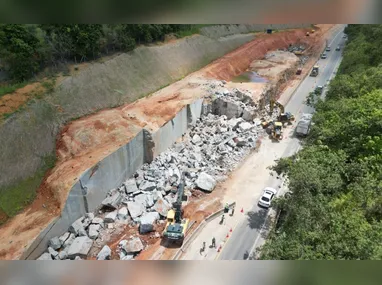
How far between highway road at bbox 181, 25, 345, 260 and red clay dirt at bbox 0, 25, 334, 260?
1.74 metres

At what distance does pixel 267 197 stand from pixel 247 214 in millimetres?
1689

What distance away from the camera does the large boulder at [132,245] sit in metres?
16.2

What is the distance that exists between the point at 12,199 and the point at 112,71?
15.0 m

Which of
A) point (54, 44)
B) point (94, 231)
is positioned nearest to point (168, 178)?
point (94, 231)

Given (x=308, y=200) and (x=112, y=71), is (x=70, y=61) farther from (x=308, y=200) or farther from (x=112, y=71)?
(x=308, y=200)

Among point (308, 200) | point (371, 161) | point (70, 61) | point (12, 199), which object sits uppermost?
point (70, 61)

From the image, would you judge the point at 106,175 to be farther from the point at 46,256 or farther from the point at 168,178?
the point at 46,256

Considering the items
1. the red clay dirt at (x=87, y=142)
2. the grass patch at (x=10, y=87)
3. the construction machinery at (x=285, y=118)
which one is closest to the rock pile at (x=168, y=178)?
the red clay dirt at (x=87, y=142)

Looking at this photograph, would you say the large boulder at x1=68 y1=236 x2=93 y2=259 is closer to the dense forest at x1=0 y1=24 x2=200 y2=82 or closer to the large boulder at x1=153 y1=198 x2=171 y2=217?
the large boulder at x1=153 y1=198 x2=171 y2=217

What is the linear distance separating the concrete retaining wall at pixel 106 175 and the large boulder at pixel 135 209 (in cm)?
186

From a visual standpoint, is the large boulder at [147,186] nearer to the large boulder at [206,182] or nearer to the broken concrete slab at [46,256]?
the large boulder at [206,182]

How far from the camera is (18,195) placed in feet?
56.2
